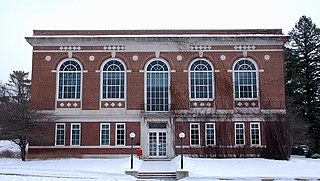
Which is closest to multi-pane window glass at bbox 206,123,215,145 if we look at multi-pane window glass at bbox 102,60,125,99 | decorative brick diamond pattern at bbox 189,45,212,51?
decorative brick diamond pattern at bbox 189,45,212,51

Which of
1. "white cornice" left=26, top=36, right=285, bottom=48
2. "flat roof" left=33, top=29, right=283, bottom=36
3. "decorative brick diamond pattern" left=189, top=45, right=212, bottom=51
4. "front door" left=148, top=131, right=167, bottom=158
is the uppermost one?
"flat roof" left=33, top=29, right=283, bottom=36

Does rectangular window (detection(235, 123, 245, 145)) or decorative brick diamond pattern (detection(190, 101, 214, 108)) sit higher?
decorative brick diamond pattern (detection(190, 101, 214, 108))

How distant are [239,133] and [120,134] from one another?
9274mm

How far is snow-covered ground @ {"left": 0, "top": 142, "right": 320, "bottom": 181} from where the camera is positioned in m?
18.4

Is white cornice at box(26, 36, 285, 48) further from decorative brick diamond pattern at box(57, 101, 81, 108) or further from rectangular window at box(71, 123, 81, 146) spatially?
rectangular window at box(71, 123, 81, 146)

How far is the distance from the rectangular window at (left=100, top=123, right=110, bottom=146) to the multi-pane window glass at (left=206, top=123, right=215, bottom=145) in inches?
304

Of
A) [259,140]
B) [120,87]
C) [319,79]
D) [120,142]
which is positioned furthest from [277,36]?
[120,142]

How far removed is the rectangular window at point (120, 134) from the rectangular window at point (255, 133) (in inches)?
390

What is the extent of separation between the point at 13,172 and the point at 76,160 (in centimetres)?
662

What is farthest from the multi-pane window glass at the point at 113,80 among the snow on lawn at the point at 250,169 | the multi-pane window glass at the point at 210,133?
the snow on lawn at the point at 250,169

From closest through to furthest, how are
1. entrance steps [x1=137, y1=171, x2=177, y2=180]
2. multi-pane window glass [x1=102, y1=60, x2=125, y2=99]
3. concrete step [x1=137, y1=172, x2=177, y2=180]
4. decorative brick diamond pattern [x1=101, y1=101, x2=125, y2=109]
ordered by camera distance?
1. entrance steps [x1=137, y1=171, x2=177, y2=180]
2. concrete step [x1=137, y1=172, x2=177, y2=180]
3. decorative brick diamond pattern [x1=101, y1=101, x2=125, y2=109]
4. multi-pane window glass [x1=102, y1=60, x2=125, y2=99]

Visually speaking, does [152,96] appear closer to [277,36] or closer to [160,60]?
[160,60]

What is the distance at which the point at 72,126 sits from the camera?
27.5 metres

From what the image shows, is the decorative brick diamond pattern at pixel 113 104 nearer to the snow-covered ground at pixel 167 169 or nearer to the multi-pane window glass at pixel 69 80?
the multi-pane window glass at pixel 69 80
